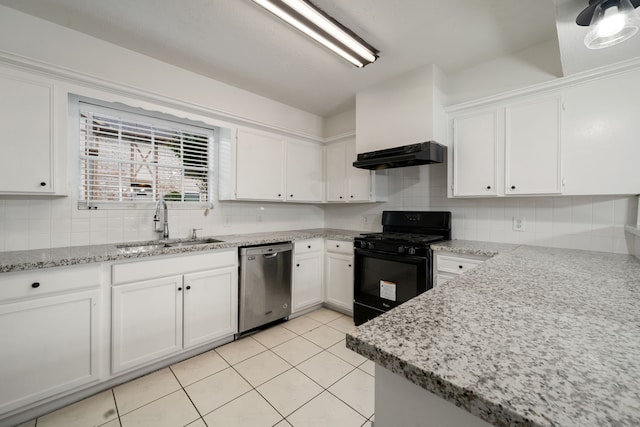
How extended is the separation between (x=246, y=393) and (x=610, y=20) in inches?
109

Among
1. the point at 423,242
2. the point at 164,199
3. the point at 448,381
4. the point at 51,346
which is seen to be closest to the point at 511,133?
the point at 423,242

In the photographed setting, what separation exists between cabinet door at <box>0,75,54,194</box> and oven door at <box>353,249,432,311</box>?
2.63 meters

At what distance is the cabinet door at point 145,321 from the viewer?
185cm

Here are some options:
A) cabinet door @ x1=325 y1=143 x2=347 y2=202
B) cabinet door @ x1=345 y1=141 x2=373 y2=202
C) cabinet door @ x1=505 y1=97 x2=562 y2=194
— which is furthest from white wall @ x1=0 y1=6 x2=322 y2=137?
cabinet door @ x1=505 y1=97 x2=562 y2=194

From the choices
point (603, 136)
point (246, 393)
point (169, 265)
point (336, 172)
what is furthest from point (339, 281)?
point (603, 136)

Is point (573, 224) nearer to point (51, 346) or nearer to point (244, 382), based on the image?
point (244, 382)

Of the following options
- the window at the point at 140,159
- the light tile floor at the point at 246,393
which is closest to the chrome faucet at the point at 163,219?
the window at the point at 140,159

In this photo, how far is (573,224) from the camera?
2.14 m

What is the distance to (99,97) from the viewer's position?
206 cm

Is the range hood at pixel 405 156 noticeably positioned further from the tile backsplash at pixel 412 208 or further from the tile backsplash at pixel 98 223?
the tile backsplash at pixel 98 223

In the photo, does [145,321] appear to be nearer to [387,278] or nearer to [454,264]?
[387,278]

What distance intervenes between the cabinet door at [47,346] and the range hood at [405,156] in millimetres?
2529

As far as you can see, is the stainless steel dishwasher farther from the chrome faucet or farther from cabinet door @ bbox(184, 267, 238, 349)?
the chrome faucet

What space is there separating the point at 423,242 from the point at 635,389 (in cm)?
192
